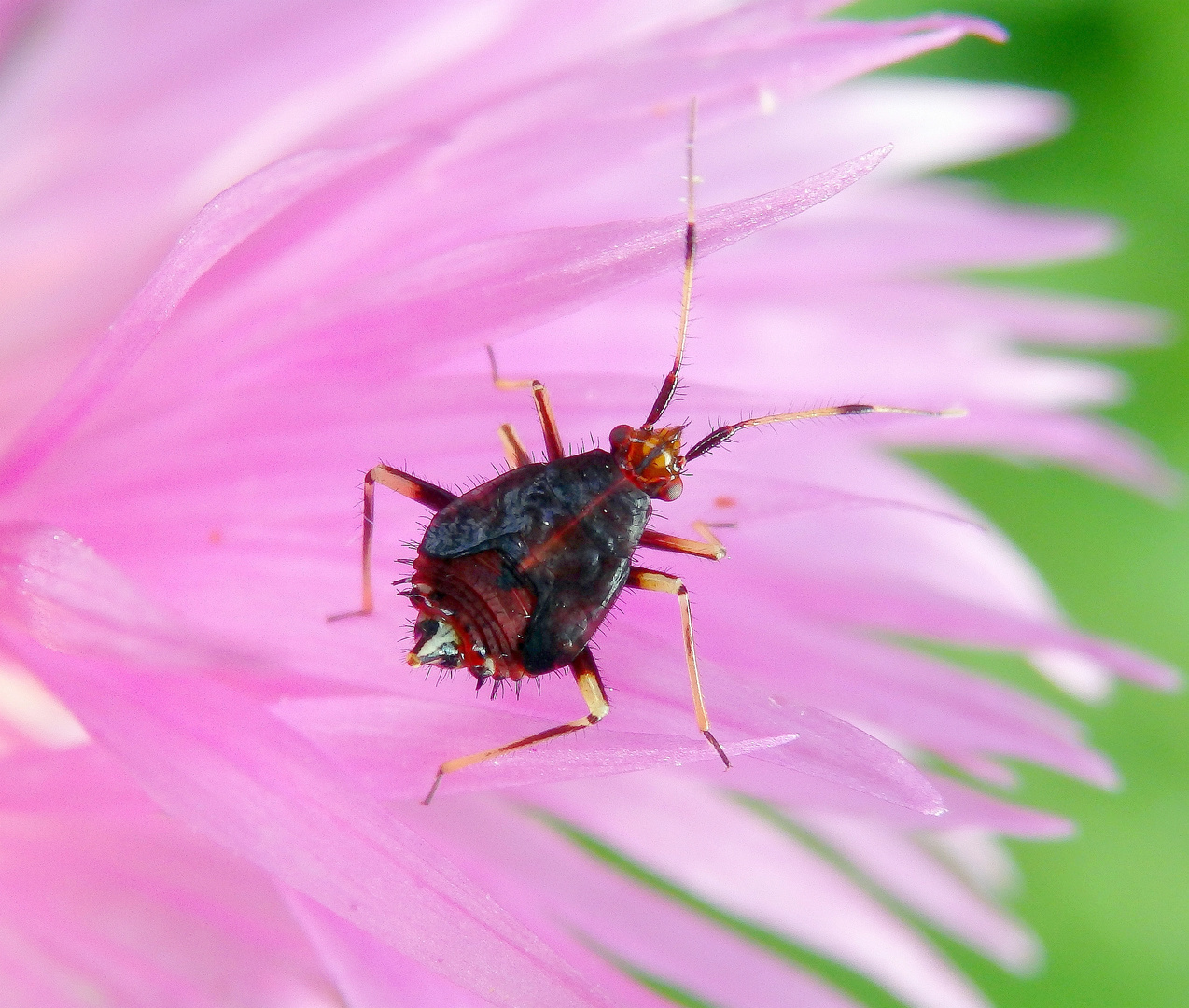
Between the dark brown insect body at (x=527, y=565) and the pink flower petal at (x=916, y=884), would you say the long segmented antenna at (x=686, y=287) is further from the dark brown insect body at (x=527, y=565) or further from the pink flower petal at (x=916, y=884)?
the pink flower petal at (x=916, y=884)

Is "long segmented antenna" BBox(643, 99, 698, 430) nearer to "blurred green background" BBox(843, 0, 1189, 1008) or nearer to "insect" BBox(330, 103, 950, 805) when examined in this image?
"insect" BBox(330, 103, 950, 805)

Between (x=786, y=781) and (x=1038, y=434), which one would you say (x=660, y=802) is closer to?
(x=786, y=781)

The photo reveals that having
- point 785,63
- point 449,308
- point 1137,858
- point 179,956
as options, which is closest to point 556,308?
point 449,308

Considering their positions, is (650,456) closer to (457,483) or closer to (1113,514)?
(457,483)

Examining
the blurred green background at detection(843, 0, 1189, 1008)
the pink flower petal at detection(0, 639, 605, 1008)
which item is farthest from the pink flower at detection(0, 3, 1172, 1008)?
the blurred green background at detection(843, 0, 1189, 1008)

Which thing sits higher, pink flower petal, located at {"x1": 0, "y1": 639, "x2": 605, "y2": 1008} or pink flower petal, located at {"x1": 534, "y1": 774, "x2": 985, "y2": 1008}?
pink flower petal, located at {"x1": 0, "y1": 639, "x2": 605, "y2": 1008}

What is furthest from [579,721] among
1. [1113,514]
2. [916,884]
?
[1113,514]
